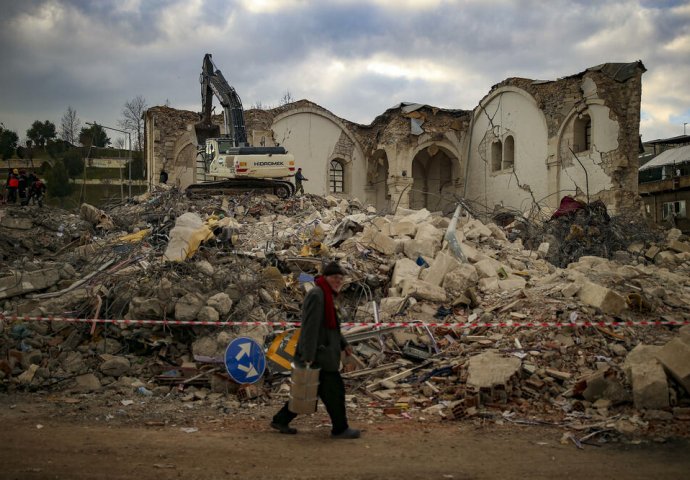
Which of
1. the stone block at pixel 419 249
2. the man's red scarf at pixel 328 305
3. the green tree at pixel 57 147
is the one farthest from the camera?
the green tree at pixel 57 147

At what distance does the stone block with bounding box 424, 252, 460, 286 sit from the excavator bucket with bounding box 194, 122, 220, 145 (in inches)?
595

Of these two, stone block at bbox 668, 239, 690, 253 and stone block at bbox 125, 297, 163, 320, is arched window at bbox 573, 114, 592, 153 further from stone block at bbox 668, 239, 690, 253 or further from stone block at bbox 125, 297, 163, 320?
stone block at bbox 125, 297, 163, 320

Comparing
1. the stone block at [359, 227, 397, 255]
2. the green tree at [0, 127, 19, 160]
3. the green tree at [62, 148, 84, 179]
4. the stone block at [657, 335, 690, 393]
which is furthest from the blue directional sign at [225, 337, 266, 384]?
the green tree at [0, 127, 19, 160]

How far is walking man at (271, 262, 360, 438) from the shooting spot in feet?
15.4

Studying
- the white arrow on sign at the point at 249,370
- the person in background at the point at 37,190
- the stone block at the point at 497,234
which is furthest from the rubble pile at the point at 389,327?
the person in background at the point at 37,190

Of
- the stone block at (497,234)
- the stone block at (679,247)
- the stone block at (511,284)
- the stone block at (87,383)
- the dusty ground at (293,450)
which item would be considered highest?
the stone block at (497,234)

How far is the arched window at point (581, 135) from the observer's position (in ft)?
63.9

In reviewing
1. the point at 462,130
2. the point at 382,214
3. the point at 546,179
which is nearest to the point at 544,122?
the point at 546,179

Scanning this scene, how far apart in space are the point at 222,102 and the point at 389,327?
13840 mm

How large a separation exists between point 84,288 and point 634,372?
6.62 metres

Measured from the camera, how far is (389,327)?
290 inches

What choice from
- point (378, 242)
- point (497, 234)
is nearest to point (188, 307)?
point (378, 242)

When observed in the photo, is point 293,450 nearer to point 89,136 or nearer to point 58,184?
point 58,184

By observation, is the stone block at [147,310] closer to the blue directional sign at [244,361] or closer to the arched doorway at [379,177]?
the blue directional sign at [244,361]
